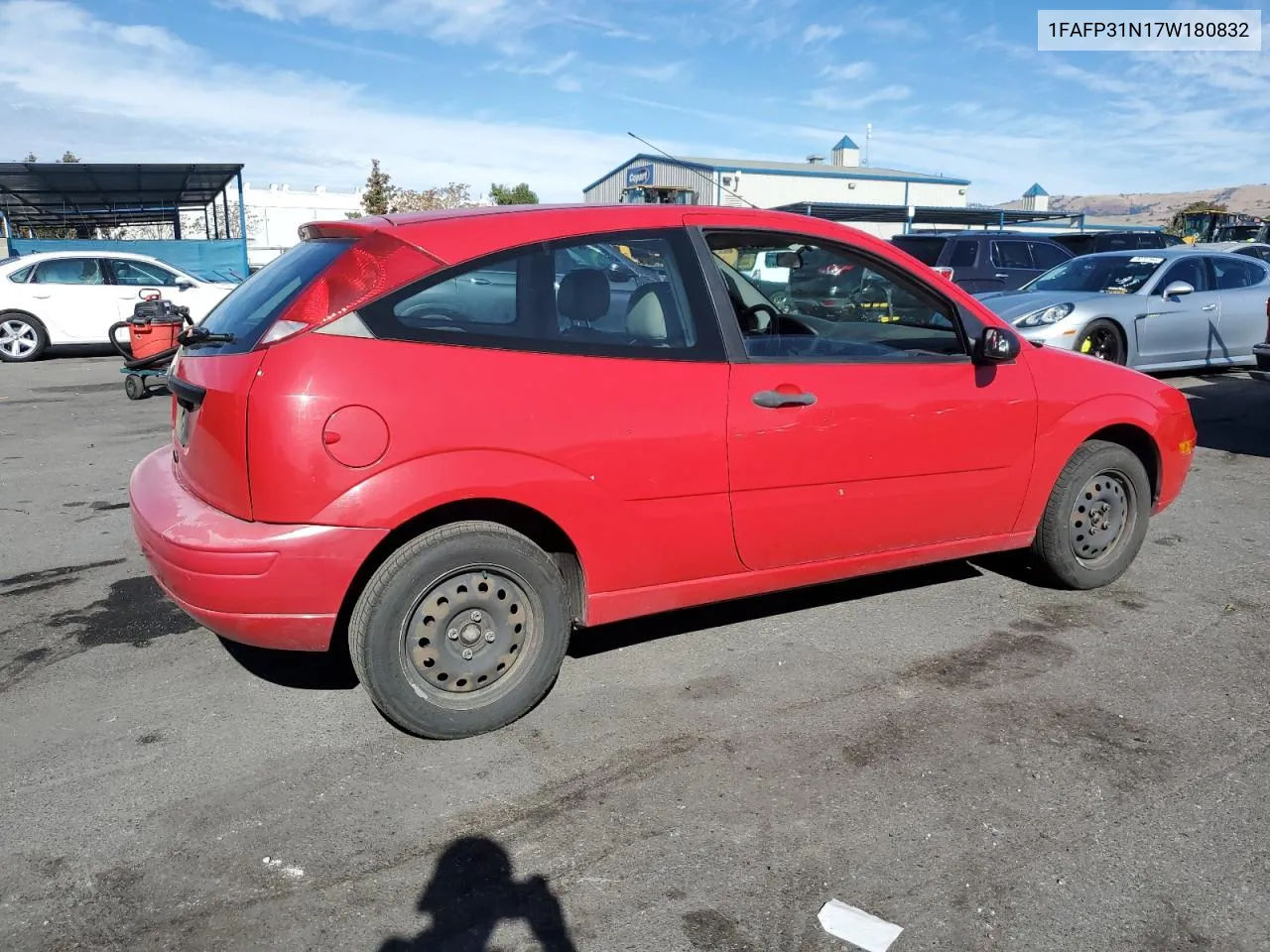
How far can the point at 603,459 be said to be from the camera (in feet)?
11.0

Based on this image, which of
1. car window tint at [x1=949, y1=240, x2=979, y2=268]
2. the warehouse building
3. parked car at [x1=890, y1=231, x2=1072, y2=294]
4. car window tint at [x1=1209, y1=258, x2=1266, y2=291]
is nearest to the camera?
car window tint at [x1=1209, y1=258, x2=1266, y2=291]

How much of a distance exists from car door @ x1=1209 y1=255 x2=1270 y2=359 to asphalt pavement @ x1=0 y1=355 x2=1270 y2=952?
790 cm

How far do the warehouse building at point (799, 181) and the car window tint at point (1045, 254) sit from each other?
22.7m

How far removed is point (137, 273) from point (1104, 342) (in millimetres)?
13539

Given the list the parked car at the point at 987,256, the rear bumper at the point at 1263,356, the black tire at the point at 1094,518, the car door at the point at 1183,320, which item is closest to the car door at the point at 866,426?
the black tire at the point at 1094,518

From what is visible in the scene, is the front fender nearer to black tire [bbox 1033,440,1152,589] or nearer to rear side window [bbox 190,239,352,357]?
black tire [bbox 1033,440,1152,589]

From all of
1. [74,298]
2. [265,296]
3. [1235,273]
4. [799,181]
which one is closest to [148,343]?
[74,298]

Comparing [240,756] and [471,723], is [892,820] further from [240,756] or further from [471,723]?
[240,756]

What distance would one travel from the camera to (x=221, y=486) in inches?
124

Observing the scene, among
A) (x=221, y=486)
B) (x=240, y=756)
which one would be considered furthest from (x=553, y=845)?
(x=221, y=486)

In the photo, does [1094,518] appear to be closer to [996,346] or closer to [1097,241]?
[996,346]

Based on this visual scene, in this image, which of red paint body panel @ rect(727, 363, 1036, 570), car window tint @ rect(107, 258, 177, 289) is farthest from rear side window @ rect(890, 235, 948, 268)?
red paint body panel @ rect(727, 363, 1036, 570)

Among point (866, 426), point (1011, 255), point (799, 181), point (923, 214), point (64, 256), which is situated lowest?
point (866, 426)

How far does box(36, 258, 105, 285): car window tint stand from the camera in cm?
1452
